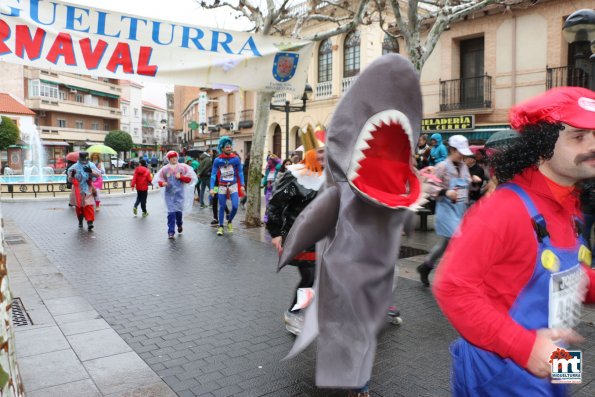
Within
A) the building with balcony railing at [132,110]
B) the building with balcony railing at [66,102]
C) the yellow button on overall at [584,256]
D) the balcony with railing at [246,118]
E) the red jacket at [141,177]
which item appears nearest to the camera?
the yellow button on overall at [584,256]

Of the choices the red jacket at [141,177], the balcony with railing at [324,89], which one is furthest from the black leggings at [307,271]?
the balcony with railing at [324,89]

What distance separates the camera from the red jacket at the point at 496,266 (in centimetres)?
154

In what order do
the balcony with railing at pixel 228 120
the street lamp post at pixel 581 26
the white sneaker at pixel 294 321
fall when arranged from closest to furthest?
the white sneaker at pixel 294 321 < the street lamp post at pixel 581 26 < the balcony with railing at pixel 228 120

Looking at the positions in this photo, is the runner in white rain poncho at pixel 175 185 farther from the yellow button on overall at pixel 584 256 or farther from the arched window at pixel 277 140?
the arched window at pixel 277 140

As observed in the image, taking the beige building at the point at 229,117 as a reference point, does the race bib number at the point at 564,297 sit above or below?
below

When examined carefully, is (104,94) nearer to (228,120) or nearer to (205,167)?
(228,120)

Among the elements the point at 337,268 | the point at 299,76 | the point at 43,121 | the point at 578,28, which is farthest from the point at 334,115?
the point at 43,121

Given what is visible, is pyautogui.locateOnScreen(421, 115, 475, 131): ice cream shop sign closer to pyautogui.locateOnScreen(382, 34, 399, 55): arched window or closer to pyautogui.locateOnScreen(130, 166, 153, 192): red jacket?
pyautogui.locateOnScreen(382, 34, 399, 55): arched window

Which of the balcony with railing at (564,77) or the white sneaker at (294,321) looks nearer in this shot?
the white sneaker at (294,321)

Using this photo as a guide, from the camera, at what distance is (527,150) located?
1.74m

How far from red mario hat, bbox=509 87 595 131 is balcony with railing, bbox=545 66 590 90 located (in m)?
15.9

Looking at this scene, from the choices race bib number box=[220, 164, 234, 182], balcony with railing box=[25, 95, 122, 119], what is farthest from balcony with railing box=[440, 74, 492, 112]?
balcony with railing box=[25, 95, 122, 119]

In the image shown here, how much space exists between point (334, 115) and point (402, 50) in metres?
19.4

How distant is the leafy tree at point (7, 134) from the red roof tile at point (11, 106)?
6145mm
